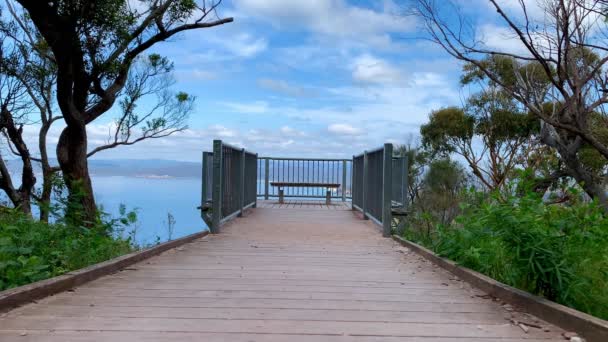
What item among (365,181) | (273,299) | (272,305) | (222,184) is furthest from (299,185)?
(272,305)

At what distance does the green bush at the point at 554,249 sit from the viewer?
3.23 metres

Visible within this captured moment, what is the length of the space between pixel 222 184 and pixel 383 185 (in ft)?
7.89

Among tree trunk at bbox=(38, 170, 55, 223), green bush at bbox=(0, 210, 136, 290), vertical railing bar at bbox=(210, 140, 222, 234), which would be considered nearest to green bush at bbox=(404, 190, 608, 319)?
green bush at bbox=(0, 210, 136, 290)

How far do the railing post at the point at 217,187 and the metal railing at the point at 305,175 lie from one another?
712 centimetres

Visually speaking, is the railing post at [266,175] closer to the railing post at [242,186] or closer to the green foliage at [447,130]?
the railing post at [242,186]

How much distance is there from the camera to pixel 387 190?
8.07 metres

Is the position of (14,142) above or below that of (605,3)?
below

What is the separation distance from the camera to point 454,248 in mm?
5148

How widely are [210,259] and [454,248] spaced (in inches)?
92.2

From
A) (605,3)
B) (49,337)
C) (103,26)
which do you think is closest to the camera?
(49,337)

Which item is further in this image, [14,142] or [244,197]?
[14,142]

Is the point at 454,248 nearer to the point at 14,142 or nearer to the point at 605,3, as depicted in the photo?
the point at 605,3

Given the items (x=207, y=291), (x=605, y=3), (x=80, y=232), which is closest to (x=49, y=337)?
(x=207, y=291)

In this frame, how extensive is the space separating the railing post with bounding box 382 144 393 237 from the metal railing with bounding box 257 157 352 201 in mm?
7063
